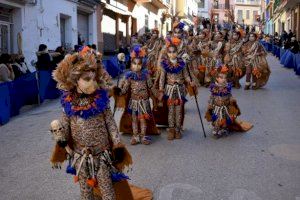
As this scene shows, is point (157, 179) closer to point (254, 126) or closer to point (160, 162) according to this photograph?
point (160, 162)

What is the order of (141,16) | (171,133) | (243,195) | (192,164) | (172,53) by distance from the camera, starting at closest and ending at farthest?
(243,195) < (192,164) < (172,53) < (171,133) < (141,16)

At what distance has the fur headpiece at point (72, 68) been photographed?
13.8 feet

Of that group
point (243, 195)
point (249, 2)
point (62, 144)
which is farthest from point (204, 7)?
point (62, 144)

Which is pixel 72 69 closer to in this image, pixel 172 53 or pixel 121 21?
pixel 172 53

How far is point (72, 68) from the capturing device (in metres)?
4.21

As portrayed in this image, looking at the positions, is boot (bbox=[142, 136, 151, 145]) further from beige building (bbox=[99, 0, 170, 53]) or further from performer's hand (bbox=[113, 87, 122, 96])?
beige building (bbox=[99, 0, 170, 53])

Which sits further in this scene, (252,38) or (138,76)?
(252,38)

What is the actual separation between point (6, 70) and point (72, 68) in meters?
7.33

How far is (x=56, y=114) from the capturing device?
10.8 meters

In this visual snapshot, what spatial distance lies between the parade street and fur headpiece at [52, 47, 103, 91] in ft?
5.58

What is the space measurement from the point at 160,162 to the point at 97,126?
2.51m

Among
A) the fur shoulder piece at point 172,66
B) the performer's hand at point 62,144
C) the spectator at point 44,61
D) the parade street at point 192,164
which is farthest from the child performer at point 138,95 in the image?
the spectator at point 44,61

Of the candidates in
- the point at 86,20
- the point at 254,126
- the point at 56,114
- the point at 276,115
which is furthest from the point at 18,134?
the point at 86,20

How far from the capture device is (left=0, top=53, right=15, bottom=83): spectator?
428 inches
